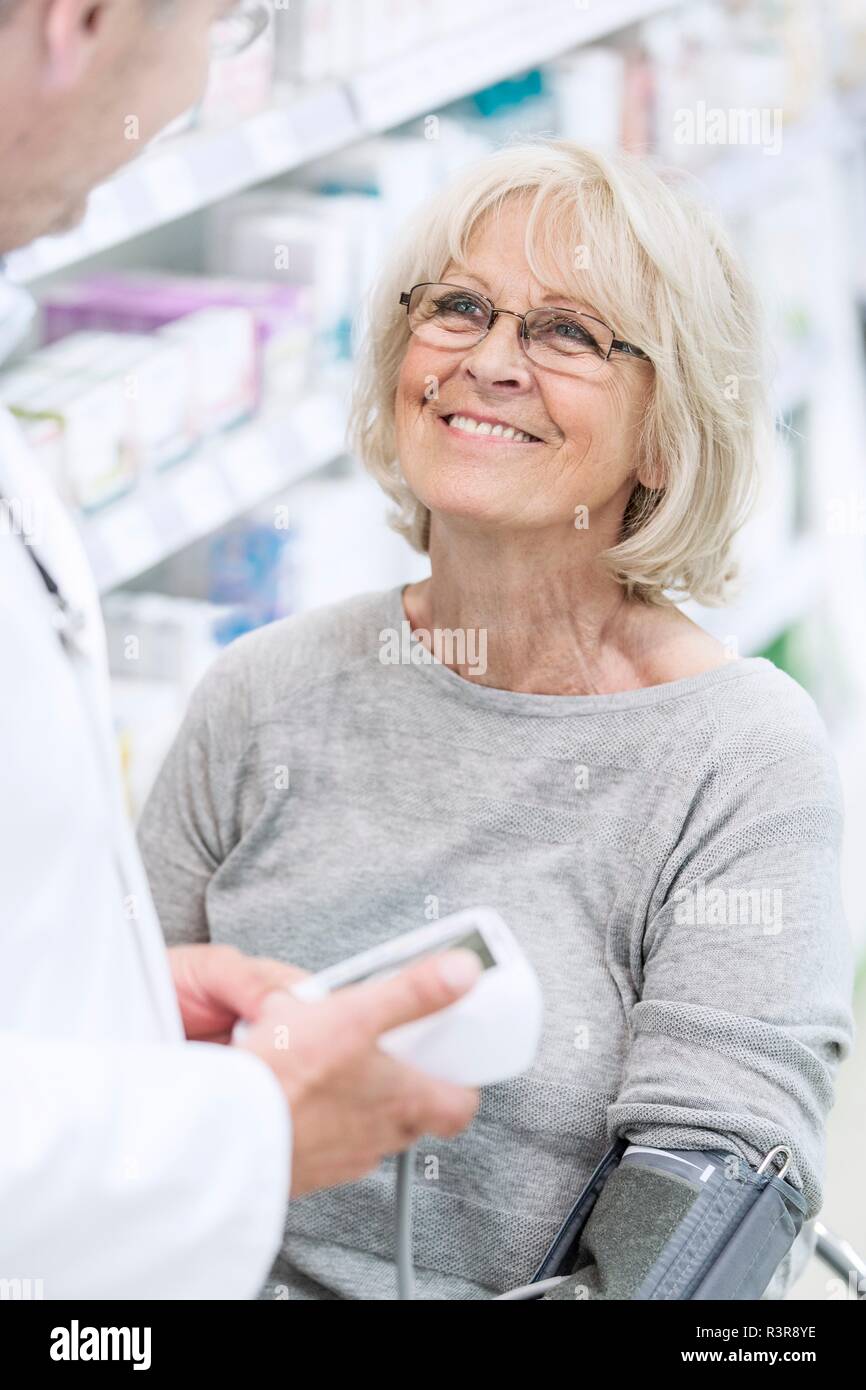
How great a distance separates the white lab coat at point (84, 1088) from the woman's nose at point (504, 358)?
0.60m

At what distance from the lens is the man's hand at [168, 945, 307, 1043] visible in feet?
4.13

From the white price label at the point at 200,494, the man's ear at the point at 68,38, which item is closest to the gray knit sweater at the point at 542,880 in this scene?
the white price label at the point at 200,494

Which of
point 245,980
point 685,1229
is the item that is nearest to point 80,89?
point 245,980

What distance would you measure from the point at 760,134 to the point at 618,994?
2660 mm

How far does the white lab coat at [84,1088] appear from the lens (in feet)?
3.04

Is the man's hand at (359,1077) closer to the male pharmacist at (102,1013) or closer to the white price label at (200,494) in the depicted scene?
the male pharmacist at (102,1013)

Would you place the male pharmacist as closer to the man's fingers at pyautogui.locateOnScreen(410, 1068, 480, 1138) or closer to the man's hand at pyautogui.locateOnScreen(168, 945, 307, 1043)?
the man's fingers at pyautogui.locateOnScreen(410, 1068, 480, 1138)

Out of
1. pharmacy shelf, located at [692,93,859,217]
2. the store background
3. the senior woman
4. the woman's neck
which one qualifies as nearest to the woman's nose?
the senior woman

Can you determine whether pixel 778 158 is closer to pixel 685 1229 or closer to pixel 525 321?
pixel 525 321
